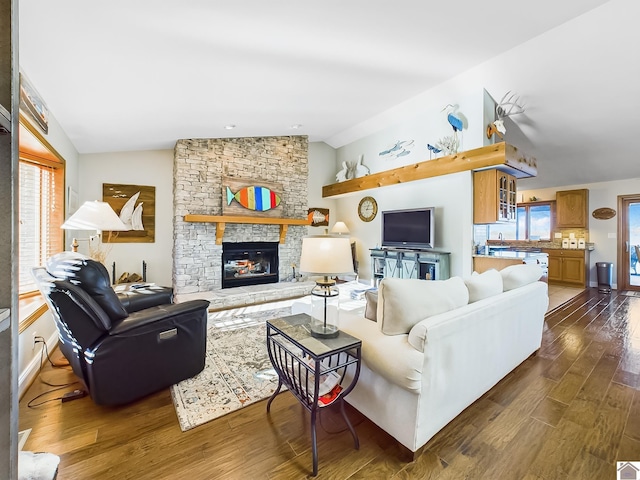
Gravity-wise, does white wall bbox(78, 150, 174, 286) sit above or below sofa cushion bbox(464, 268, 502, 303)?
above

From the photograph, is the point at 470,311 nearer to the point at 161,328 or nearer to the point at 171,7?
the point at 161,328

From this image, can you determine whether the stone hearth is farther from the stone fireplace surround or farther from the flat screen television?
the flat screen television

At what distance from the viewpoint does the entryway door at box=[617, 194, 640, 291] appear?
19.9ft

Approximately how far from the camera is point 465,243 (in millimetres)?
4539

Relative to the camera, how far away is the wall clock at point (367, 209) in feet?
20.9

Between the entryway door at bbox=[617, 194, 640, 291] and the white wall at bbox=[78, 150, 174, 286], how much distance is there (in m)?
9.17

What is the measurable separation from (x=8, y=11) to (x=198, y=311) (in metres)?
1.93

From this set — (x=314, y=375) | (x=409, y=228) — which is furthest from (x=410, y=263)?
(x=314, y=375)

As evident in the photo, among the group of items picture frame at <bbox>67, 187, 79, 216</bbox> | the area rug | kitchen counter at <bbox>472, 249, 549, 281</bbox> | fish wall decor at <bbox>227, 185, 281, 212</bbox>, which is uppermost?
fish wall decor at <bbox>227, 185, 281, 212</bbox>

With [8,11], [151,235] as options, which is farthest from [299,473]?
[151,235]

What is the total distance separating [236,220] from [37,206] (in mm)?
2536

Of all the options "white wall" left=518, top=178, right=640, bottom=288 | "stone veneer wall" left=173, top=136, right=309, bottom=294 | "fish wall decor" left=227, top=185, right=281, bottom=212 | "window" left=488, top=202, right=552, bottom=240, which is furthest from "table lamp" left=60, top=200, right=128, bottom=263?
"white wall" left=518, top=178, right=640, bottom=288

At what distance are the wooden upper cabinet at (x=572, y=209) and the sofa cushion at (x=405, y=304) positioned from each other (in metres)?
7.16

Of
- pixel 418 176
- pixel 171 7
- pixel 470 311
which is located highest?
pixel 171 7
